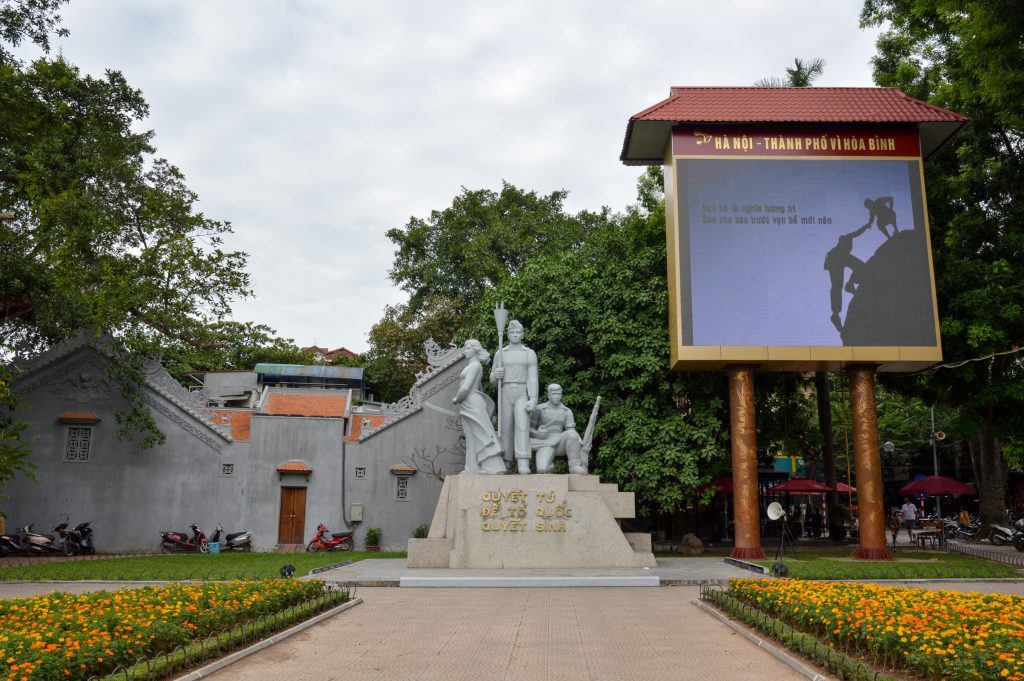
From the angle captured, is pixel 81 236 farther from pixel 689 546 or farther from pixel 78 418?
pixel 689 546

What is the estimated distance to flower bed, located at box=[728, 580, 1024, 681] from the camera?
5.29m

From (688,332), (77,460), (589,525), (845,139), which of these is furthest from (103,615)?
(845,139)

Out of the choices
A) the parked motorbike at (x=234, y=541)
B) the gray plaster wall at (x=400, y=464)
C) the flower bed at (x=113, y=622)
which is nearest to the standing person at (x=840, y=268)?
the gray plaster wall at (x=400, y=464)

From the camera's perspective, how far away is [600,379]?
19.6 metres

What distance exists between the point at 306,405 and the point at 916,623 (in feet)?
70.7

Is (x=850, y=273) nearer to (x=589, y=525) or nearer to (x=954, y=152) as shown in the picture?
(x=954, y=152)

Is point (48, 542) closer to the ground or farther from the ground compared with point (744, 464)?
closer to the ground

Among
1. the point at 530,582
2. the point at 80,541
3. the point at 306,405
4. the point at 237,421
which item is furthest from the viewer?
the point at 306,405

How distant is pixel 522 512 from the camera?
46.5 ft

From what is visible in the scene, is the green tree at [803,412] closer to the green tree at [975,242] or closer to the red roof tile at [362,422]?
the green tree at [975,242]

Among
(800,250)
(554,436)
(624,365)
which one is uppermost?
(800,250)

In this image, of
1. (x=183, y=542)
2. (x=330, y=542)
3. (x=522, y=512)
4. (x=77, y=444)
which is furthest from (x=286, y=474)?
(x=522, y=512)

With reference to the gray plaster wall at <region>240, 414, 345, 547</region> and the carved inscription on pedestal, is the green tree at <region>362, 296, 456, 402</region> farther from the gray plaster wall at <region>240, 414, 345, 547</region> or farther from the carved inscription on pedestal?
the carved inscription on pedestal

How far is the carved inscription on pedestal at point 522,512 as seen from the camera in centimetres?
1409
